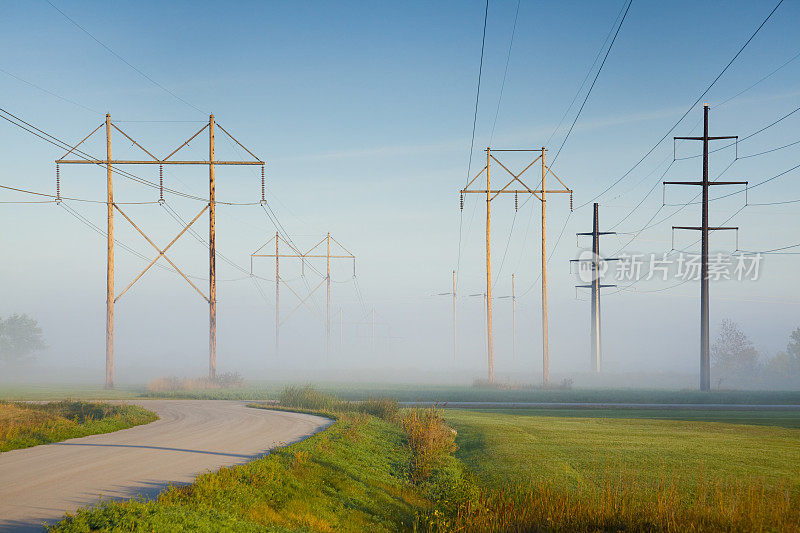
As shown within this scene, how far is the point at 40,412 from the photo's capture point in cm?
2931

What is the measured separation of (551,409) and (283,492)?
3058 centimetres

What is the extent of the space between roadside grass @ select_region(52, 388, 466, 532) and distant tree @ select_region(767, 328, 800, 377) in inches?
4516

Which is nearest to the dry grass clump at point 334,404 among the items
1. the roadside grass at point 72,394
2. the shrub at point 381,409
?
the shrub at point 381,409

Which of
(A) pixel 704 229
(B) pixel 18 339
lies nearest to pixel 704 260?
(A) pixel 704 229

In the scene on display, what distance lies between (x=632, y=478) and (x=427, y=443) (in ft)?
26.9

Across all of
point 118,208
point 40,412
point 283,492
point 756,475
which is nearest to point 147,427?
point 40,412

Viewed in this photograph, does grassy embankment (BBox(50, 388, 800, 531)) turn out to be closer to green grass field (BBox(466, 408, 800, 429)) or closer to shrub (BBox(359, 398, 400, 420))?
green grass field (BBox(466, 408, 800, 429))

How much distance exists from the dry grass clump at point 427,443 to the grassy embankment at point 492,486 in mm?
70

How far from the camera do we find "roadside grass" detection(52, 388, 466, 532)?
11.2 m

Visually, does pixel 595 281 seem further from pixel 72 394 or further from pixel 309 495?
pixel 309 495

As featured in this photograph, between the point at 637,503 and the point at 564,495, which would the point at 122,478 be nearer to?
the point at 564,495

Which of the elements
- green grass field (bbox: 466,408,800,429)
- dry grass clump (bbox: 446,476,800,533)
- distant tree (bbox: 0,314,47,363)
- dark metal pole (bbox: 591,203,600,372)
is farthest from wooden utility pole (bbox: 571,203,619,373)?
distant tree (bbox: 0,314,47,363)

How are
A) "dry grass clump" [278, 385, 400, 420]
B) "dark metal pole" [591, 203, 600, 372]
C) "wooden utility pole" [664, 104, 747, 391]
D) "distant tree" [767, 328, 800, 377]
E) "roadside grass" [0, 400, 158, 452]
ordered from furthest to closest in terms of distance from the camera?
"distant tree" [767, 328, 800, 377] → "dark metal pole" [591, 203, 600, 372] → "wooden utility pole" [664, 104, 747, 391] → "dry grass clump" [278, 385, 400, 420] → "roadside grass" [0, 400, 158, 452]

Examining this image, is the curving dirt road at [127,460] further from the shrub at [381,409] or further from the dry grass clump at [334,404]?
the dry grass clump at [334,404]
